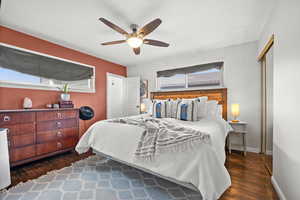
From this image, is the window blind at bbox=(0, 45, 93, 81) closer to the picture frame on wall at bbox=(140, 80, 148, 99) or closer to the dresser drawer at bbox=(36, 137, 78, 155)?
the dresser drawer at bbox=(36, 137, 78, 155)

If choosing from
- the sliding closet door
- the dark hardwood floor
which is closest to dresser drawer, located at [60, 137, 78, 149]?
the dark hardwood floor

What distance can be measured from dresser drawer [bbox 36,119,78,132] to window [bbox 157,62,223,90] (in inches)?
103

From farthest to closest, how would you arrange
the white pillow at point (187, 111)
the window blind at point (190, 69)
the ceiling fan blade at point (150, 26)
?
1. the window blind at point (190, 69)
2. the white pillow at point (187, 111)
3. the ceiling fan blade at point (150, 26)

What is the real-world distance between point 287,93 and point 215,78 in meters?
2.19

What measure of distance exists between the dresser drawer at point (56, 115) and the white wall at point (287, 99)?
355cm

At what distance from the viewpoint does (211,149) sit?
1402 mm

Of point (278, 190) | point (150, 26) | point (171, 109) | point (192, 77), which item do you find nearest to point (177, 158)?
point (278, 190)

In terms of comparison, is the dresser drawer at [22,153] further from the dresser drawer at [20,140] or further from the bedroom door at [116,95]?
the bedroom door at [116,95]

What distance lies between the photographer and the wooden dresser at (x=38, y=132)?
85.7 inches

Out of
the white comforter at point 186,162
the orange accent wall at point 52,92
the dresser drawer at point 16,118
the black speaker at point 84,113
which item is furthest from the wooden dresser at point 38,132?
the white comforter at point 186,162

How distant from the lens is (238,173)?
2.10m

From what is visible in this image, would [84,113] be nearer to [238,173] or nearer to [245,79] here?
[238,173]

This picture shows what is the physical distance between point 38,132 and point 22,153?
0.38 meters

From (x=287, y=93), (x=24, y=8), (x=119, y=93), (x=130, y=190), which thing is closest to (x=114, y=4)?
(x=24, y=8)
